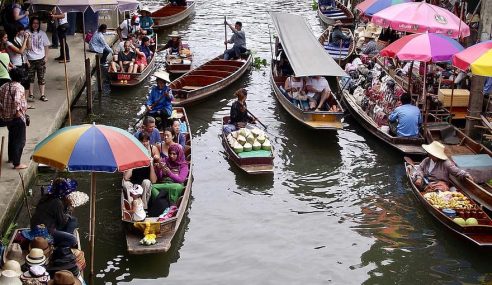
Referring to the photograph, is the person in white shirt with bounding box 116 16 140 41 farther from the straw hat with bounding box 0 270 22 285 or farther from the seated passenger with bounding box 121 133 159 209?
the straw hat with bounding box 0 270 22 285

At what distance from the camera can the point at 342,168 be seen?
13734 mm

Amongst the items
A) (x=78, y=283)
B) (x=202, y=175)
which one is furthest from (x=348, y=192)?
(x=78, y=283)

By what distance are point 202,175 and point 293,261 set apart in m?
3.53

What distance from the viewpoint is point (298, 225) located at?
1136cm

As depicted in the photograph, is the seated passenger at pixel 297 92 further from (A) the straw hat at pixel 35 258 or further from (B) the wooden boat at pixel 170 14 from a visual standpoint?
(B) the wooden boat at pixel 170 14

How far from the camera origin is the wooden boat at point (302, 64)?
47.4 feet

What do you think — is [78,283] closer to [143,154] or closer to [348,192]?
[143,154]

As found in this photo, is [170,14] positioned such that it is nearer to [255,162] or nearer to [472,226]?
[255,162]

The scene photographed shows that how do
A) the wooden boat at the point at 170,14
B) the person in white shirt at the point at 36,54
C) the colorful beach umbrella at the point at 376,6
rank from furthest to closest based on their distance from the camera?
the wooden boat at the point at 170,14 → the colorful beach umbrella at the point at 376,6 → the person in white shirt at the point at 36,54

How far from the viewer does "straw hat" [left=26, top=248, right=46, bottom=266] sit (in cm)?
758

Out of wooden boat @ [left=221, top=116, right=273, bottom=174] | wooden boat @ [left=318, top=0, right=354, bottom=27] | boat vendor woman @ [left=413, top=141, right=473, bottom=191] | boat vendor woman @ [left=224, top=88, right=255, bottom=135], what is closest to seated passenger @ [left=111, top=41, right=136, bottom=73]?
boat vendor woman @ [left=224, top=88, right=255, bottom=135]

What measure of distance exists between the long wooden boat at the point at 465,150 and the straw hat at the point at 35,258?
659 cm

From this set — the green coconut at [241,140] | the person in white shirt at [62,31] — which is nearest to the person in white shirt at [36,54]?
the person in white shirt at [62,31]

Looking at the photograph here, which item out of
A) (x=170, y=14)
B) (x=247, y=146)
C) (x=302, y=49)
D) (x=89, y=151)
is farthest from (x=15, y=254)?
(x=170, y=14)
